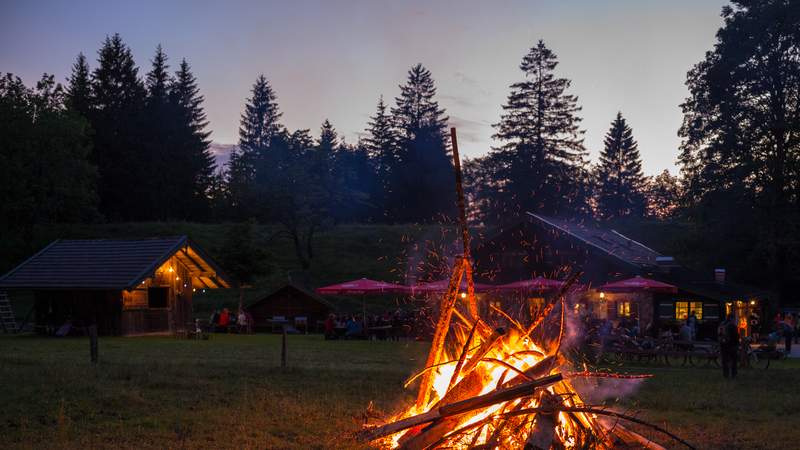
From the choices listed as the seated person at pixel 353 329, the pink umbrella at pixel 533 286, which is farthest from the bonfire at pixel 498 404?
the seated person at pixel 353 329

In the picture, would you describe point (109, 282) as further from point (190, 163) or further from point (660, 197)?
point (660, 197)

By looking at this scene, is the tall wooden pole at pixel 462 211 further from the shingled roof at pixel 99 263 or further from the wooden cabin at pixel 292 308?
the wooden cabin at pixel 292 308

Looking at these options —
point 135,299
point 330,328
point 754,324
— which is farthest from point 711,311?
point 135,299

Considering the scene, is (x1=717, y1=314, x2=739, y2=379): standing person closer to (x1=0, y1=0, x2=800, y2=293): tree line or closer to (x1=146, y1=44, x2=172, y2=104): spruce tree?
(x1=0, y1=0, x2=800, y2=293): tree line

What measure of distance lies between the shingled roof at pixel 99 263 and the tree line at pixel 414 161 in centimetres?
2042

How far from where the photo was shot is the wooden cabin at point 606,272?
36938mm

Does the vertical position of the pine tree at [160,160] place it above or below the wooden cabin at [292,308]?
above

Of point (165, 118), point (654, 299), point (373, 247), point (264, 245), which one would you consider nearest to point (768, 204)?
point (654, 299)

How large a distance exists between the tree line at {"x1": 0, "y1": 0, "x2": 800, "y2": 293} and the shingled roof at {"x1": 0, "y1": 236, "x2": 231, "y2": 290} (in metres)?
20.4

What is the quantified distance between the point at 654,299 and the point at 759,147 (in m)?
15.4

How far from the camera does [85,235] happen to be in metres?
64.3

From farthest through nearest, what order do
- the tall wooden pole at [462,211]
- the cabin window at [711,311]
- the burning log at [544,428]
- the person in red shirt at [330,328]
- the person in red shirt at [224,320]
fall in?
the person in red shirt at [224,320]
the cabin window at [711,311]
the person in red shirt at [330,328]
the tall wooden pole at [462,211]
the burning log at [544,428]

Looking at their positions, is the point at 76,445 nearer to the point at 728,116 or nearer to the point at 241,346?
the point at 241,346

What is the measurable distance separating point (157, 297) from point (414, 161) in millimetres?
53784
